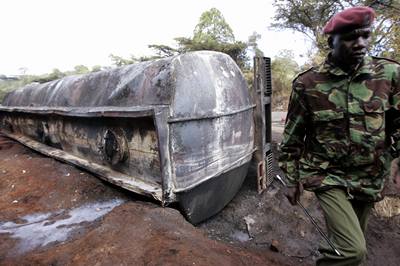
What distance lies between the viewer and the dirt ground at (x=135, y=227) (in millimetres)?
2170

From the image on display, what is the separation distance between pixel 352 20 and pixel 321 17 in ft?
44.2

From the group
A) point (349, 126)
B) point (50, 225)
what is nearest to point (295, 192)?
point (349, 126)

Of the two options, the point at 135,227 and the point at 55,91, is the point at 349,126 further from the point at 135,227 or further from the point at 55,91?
the point at 55,91

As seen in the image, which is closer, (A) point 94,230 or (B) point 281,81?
(A) point 94,230

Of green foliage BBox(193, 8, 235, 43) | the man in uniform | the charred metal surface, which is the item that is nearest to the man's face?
the man in uniform

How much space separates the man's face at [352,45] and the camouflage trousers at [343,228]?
807 millimetres

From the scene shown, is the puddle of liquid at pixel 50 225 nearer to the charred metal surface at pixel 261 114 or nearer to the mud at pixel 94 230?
the mud at pixel 94 230

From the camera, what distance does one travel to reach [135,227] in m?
2.46

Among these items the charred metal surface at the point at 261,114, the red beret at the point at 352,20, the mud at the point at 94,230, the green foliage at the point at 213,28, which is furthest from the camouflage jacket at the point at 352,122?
the green foliage at the point at 213,28

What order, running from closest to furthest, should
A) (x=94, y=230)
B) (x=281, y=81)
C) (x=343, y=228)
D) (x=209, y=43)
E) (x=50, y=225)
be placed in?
(x=343, y=228), (x=94, y=230), (x=50, y=225), (x=209, y=43), (x=281, y=81)

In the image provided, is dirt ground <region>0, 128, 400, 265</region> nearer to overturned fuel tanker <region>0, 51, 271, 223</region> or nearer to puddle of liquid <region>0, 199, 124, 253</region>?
puddle of liquid <region>0, 199, 124, 253</region>

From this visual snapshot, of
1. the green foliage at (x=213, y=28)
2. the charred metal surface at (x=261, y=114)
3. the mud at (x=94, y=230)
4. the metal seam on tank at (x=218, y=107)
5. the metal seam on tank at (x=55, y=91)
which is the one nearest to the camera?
the mud at (x=94, y=230)

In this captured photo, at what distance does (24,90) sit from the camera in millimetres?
7262

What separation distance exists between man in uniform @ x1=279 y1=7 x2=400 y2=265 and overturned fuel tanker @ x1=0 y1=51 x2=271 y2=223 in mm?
1256
